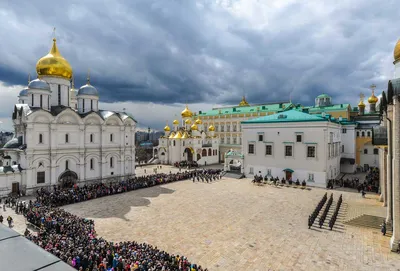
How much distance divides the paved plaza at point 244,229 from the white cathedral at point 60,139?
6.49 m

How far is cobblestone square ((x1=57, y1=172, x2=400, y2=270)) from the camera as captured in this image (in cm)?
1042

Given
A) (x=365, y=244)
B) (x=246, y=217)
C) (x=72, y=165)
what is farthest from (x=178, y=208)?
(x=72, y=165)

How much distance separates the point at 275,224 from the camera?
14594 millimetres

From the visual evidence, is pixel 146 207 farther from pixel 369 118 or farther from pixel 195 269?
pixel 369 118

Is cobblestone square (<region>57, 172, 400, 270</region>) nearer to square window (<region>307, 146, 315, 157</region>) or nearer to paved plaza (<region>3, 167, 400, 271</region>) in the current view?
paved plaza (<region>3, 167, 400, 271</region>)

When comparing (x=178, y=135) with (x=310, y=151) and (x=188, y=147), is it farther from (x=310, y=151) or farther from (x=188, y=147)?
(x=310, y=151)

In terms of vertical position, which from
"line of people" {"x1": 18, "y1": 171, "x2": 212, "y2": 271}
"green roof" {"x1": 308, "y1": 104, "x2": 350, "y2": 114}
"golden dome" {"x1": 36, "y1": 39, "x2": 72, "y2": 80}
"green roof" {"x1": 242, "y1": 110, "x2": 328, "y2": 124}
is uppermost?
"golden dome" {"x1": 36, "y1": 39, "x2": 72, "y2": 80}

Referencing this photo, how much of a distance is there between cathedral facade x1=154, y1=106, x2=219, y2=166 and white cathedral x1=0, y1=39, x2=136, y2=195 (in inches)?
607

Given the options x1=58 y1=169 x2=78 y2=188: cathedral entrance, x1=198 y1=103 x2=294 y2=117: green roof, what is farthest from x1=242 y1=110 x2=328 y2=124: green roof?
x1=58 y1=169 x2=78 y2=188: cathedral entrance

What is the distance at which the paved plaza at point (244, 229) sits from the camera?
10430 millimetres

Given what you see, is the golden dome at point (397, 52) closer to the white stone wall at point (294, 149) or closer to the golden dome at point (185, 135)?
the white stone wall at point (294, 149)

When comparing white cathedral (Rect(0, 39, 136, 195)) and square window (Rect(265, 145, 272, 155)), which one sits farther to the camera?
square window (Rect(265, 145, 272, 155))

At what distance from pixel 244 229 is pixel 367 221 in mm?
7978

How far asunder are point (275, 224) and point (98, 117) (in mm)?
21987
